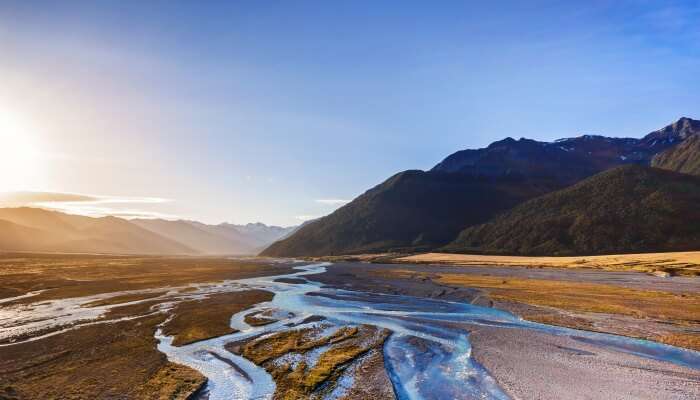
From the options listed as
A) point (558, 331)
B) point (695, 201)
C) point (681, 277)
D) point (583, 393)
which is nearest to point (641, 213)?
point (695, 201)

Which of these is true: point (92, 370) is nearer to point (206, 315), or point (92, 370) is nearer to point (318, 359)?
point (318, 359)

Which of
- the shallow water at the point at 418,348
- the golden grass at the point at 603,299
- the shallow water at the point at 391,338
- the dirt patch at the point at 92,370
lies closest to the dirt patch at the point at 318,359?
the shallow water at the point at 391,338

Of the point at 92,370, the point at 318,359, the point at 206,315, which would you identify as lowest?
the point at 318,359

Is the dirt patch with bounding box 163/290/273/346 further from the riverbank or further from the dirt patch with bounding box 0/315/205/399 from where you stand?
the riverbank

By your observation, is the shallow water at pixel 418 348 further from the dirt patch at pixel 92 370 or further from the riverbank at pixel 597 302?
the riverbank at pixel 597 302

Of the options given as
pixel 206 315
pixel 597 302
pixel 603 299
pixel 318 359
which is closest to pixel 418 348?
pixel 318 359

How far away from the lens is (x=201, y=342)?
120 ft

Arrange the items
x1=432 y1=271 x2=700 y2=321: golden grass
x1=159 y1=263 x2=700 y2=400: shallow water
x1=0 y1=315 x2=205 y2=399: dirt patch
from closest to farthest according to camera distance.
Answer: x1=0 y1=315 x2=205 y2=399: dirt patch
x1=159 y1=263 x2=700 y2=400: shallow water
x1=432 y1=271 x2=700 y2=321: golden grass

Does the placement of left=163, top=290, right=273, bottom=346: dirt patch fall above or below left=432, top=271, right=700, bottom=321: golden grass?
above

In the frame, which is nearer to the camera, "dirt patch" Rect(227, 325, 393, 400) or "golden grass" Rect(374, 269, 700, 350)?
"dirt patch" Rect(227, 325, 393, 400)

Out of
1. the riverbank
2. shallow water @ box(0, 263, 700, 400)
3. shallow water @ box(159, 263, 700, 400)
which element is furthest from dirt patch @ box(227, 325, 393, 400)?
the riverbank

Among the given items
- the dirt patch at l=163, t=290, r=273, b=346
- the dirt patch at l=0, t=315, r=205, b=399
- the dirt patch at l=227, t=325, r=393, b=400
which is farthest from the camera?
the dirt patch at l=163, t=290, r=273, b=346

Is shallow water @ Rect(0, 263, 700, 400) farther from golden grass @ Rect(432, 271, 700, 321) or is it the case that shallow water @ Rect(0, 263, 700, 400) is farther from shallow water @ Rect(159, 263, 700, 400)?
golden grass @ Rect(432, 271, 700, 321)

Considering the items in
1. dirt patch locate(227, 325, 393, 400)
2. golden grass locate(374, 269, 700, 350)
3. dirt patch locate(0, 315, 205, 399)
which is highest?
dirt patch locate(0, 315, 205, 399)
